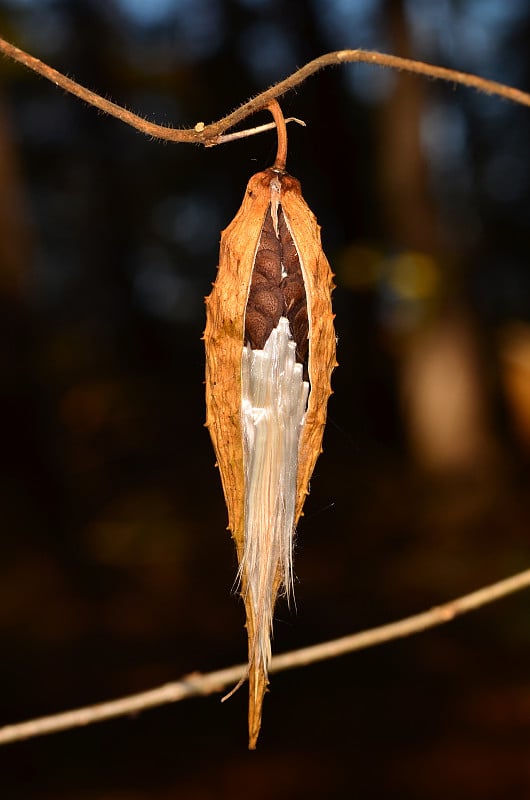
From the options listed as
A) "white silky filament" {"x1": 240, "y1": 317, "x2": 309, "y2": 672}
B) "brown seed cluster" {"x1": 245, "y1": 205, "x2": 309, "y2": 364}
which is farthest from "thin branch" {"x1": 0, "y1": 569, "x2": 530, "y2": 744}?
"brown seed cluster" {"x1": 245, "y1": 205, "x2": 309, "y2": 364}

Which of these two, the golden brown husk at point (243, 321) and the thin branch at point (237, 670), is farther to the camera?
the thin branch at point (237, 670)

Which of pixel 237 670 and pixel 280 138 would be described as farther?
pixel 237 670

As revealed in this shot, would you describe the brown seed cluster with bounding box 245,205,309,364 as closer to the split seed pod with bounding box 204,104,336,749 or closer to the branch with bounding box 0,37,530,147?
the split seed pod with bounding box 204,104,336,749

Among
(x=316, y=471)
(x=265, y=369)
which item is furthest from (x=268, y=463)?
(x=316, y=471)

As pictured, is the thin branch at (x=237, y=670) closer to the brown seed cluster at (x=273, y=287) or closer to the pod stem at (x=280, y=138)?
the brown seed cluster at (x=273, y=287)

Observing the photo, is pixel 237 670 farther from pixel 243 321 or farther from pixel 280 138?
pixel 280 138

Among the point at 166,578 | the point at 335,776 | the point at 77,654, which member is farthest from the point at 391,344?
the point at 335,776

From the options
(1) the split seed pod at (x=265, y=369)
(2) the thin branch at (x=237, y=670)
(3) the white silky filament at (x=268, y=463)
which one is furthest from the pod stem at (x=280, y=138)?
(2) the thin branch at (x=237, y=670)
